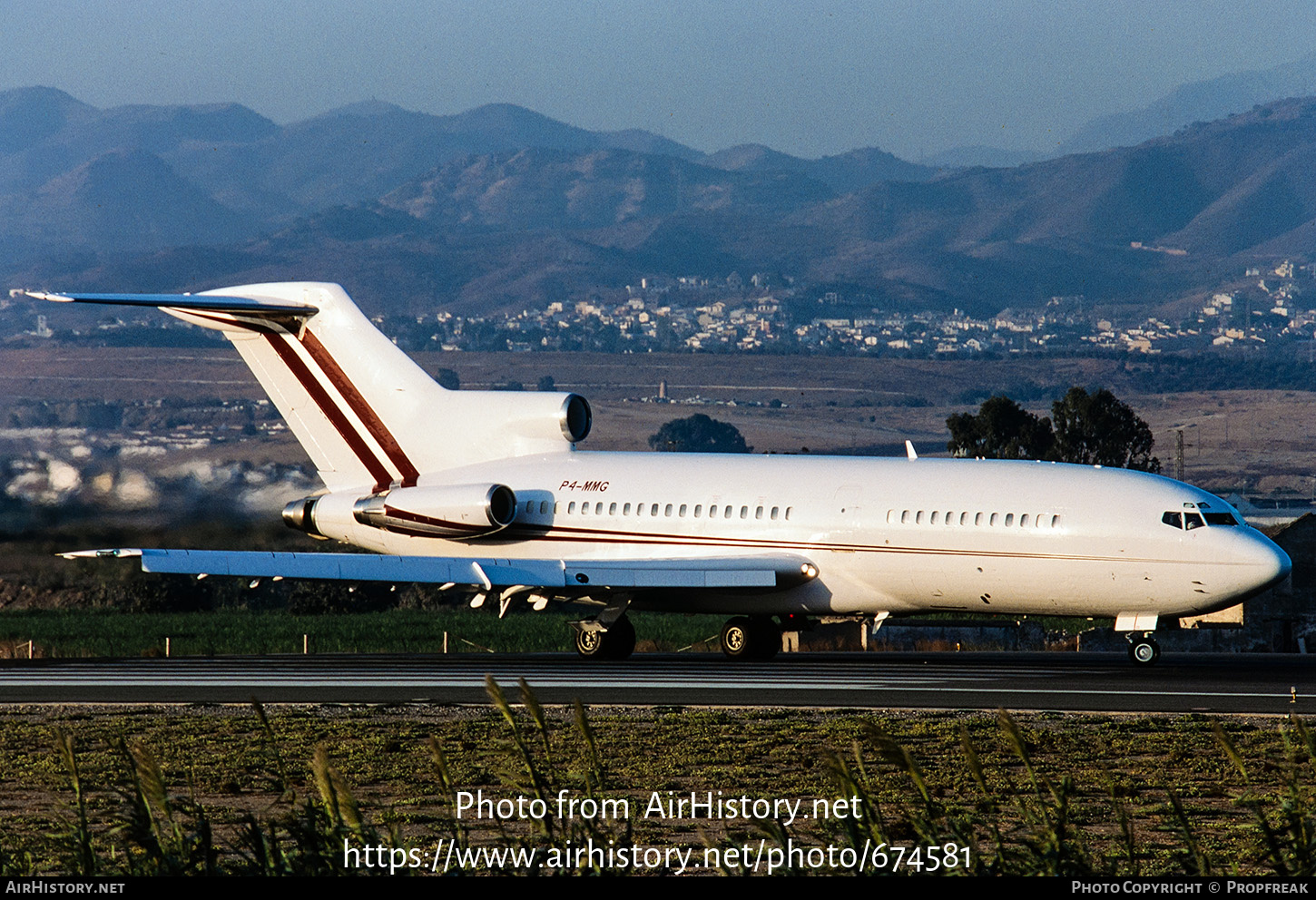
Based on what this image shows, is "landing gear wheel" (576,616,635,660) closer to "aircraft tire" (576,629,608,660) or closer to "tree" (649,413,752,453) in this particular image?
"aircraft tire" (576,629,608,660)

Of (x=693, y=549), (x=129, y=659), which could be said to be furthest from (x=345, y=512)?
(x=693, y=549)

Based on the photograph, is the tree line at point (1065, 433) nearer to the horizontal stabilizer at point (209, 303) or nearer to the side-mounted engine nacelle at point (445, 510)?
the horizontal stabilizer at point (209, 303)

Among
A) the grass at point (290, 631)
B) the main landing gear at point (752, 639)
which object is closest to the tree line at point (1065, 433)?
the grass at point (290, 631)

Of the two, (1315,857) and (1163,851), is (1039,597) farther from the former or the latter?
(1315,857)

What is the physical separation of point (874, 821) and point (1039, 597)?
21.3 m

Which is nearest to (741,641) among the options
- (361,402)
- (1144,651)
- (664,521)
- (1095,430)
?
(664,521)

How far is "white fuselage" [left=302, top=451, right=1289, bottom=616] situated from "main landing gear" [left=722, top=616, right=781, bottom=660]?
670 mm

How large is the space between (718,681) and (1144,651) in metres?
8.23

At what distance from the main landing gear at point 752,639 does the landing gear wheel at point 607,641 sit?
1.96m

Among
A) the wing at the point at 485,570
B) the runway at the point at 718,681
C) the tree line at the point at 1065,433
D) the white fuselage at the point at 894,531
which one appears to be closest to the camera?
the runway at the point at 718,681

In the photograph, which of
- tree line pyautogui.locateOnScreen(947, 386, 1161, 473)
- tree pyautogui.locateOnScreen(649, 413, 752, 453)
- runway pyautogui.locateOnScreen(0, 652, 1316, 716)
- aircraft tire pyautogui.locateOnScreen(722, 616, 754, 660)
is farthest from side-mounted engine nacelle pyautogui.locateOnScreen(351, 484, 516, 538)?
tree pyautogui.locateOnScreen(649, 413, 752, 453)

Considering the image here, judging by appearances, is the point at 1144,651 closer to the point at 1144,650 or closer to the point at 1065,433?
the point at 1144,650

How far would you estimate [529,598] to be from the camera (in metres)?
33.2

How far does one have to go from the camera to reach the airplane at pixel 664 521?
30.2m
